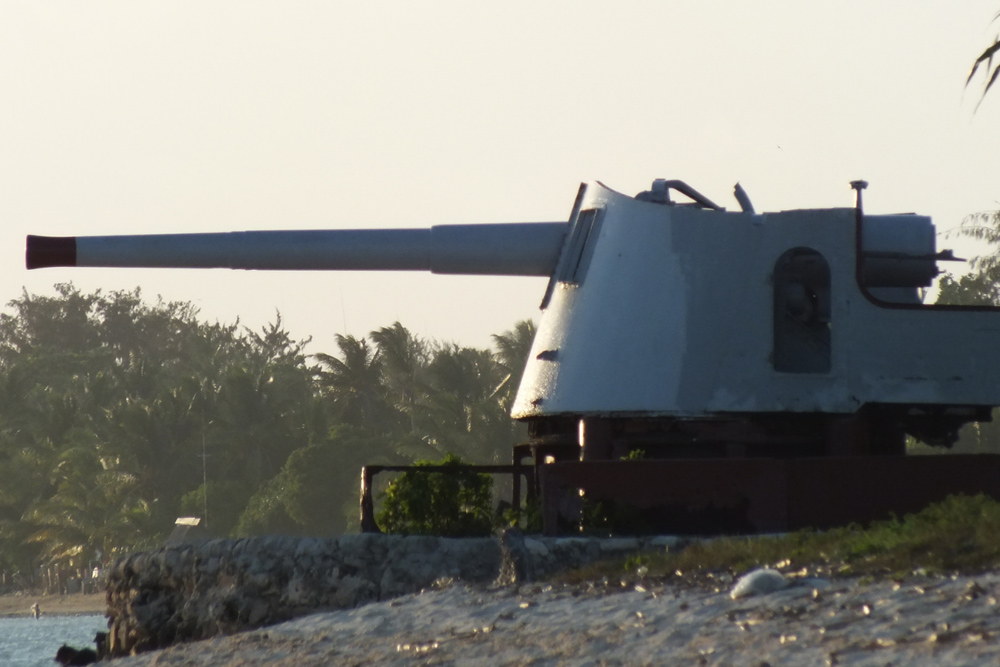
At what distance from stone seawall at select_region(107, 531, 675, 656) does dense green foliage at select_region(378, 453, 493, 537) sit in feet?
2.02

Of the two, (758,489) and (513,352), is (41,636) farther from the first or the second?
(758,489)

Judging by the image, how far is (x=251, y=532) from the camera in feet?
164

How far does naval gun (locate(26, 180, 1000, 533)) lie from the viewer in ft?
34.0

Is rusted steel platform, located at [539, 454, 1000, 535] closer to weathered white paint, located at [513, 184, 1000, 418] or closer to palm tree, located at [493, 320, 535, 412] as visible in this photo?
weathered white paint, located at [513, 184, 1000, 418]

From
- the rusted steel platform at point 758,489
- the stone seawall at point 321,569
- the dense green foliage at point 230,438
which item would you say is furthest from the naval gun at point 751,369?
the dense green foliage at point 230,438

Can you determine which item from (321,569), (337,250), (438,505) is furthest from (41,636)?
(321,569)

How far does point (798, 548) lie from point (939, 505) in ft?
4.10

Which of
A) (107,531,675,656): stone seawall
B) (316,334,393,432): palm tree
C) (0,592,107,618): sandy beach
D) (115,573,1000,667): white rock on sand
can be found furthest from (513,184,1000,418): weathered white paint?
(0,592,107,618): sandy beach

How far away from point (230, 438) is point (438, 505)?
4284 centimetres

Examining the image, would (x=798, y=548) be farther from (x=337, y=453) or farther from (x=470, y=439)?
(x=337, y=453)

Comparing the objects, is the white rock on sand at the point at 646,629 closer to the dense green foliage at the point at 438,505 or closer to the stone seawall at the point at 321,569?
the stone seawall at the point at 321,569

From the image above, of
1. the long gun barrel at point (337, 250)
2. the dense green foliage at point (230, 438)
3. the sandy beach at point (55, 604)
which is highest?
the long gun barrel at point (337, 250)

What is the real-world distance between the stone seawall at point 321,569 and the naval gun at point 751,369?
55cm

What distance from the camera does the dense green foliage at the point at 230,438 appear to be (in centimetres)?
4747
